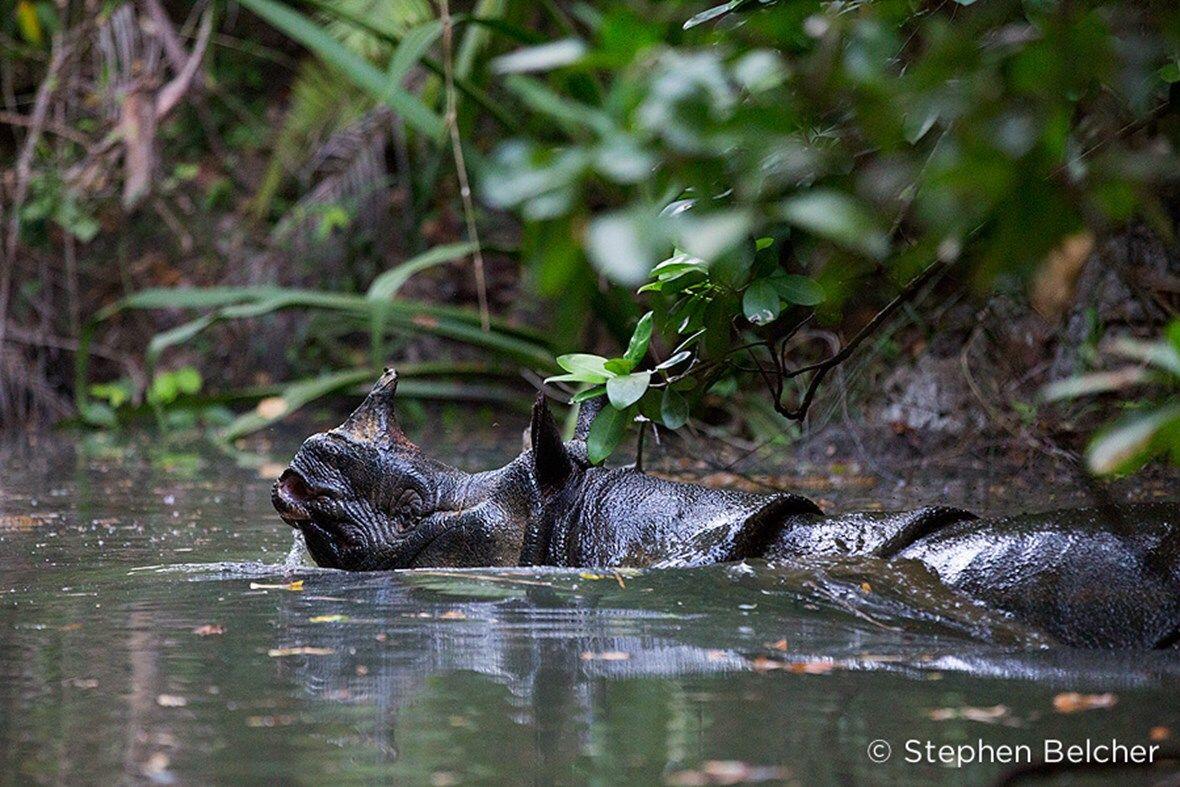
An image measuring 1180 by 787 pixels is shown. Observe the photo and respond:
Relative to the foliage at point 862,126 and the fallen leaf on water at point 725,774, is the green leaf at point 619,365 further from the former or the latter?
the foliage at point 862,126

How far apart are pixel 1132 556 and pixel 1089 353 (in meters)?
3.01

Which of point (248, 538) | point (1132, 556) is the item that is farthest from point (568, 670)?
point (248, 538)

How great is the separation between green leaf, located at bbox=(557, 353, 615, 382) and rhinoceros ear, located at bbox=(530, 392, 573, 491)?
130 mm

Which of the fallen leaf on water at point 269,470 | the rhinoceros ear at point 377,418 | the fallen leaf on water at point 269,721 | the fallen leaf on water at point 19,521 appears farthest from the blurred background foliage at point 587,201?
the fallen leaf on water at point 19,521

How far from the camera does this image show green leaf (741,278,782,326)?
2887 mm

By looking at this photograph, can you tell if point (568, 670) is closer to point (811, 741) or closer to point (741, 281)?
point (811, 741)

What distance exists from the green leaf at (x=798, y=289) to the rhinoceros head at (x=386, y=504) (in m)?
0.81

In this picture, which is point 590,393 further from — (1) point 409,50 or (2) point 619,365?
(1) point 409,50

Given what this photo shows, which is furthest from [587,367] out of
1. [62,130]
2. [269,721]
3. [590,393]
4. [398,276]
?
[62,130]

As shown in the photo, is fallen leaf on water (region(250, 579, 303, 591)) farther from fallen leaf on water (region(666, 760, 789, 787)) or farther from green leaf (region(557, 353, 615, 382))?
fallen leaf on water (region(666, 760, 789, 787))

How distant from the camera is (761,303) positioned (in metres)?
2.91

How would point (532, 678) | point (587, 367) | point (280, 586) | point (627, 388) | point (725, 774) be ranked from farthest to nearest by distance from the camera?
point (280, 586) < point (587, 367) < point (627, 388) < point (532, 678) < point (725, 774)

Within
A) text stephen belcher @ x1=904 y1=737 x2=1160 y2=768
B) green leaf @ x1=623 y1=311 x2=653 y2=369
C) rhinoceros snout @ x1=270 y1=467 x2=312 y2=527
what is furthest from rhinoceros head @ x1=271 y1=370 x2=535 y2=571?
text stephen belcher @ x1=904 y1=737 x2=1160 y2=768

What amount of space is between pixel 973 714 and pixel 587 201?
155 cm
